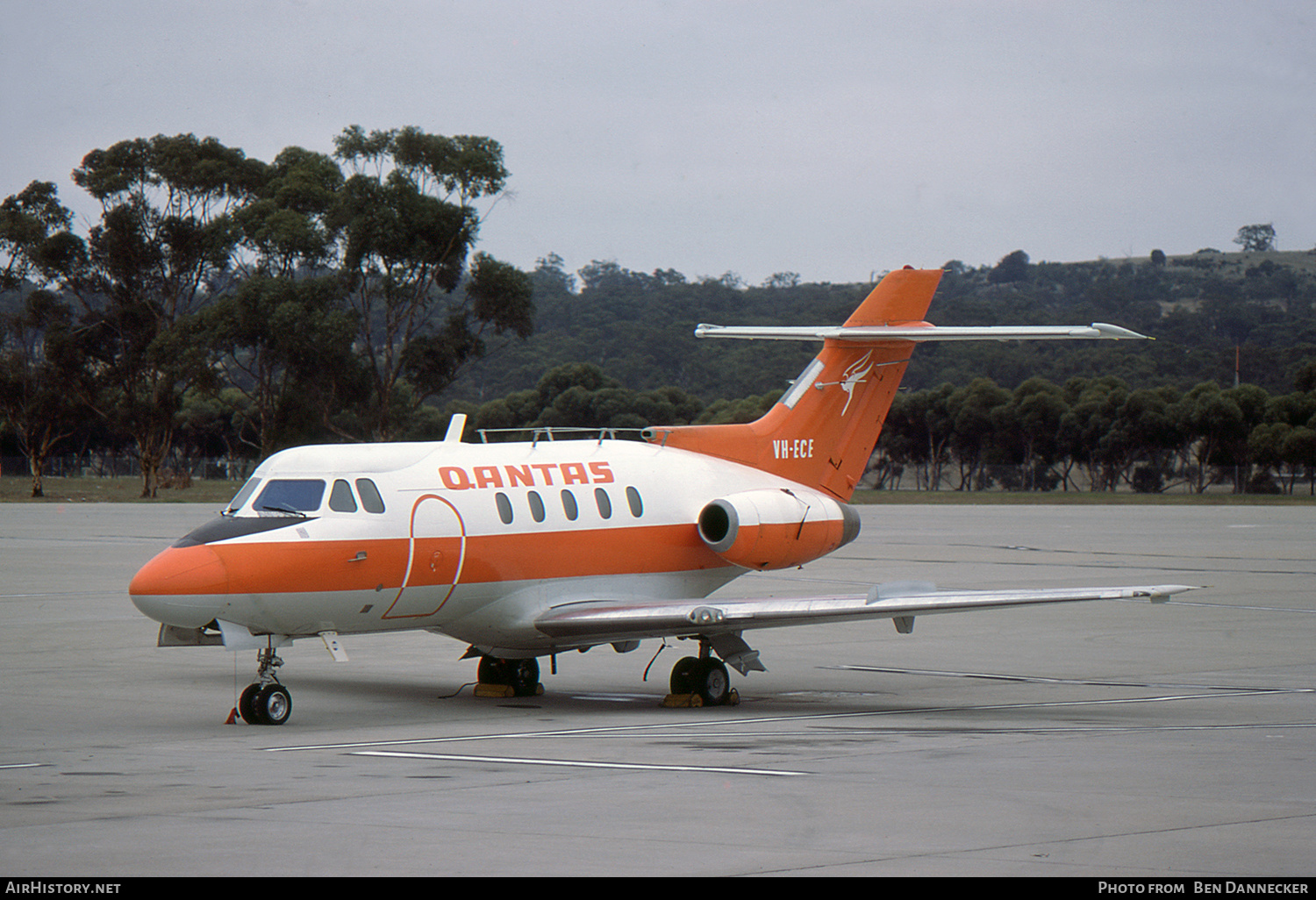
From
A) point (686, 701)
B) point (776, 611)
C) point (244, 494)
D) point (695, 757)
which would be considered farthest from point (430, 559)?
point (695, 757)

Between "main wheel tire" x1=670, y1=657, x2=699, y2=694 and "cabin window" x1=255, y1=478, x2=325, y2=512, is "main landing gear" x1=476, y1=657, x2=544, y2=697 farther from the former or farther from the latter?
"cabin window" x1=255, y1=478, x2=325, y2=512

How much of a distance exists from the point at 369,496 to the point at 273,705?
7.69 ft

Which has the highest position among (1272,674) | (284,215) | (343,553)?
(284,215)

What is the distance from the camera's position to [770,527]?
1884 cm

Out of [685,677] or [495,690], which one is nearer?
[685,677]

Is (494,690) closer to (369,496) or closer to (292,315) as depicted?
(369,496)

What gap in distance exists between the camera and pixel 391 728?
14789 millimetres

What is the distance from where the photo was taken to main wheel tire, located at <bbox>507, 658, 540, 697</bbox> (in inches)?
698

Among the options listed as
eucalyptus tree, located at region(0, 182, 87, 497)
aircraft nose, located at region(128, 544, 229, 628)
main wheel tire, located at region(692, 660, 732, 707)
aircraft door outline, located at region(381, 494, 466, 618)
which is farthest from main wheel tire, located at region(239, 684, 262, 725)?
eucalyptus tree, located at region(0, 182, 87, 497)

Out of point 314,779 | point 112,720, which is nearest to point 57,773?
point 314,779

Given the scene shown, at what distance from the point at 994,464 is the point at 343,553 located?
102681mm

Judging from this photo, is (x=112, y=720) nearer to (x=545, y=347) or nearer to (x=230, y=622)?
(x=230, y=622)

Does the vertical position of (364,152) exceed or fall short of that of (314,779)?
it exceeds it

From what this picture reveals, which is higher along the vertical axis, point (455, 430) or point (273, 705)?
point (455, 430)
